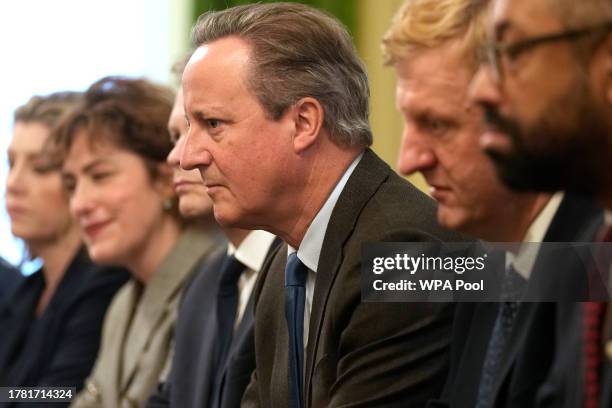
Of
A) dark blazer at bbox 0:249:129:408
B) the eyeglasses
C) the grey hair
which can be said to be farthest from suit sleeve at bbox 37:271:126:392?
the eyeglasses

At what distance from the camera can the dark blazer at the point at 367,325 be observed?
221 cm

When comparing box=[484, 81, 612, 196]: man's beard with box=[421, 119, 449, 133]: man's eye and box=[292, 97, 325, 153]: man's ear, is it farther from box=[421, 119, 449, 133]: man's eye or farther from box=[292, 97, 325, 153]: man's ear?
box=[292, 97, 325, 153]: man's ear

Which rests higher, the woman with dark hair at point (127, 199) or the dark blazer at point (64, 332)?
the woman with dark hair at point (127, 199)

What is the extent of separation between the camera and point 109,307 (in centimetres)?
411

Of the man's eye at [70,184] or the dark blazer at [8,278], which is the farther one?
the dark blazer at [8,278]

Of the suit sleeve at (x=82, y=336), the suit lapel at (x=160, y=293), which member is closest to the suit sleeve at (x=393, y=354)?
the suit lapel at (x=160, y=293)

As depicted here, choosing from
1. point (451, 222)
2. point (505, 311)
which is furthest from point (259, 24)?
point (505, 311)

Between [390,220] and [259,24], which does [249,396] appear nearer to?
[390,220]

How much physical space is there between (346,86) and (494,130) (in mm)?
824

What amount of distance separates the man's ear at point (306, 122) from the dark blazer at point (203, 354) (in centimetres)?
47

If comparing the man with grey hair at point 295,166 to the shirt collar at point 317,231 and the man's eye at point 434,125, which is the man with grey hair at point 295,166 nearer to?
the shirt collar at point 317,231

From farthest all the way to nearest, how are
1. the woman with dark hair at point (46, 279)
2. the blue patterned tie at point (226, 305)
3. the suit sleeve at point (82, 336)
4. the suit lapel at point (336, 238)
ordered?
the woman with dark hair at point (46, 279) → the suit sleeve at point (82, 336) → the blue patterned tie at point (226, 305) → the suit lapel at point (336, 238)

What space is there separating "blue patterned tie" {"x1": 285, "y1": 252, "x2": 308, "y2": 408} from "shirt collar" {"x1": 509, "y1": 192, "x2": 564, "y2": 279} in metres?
0.53

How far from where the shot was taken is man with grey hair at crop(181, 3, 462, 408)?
236 cm
